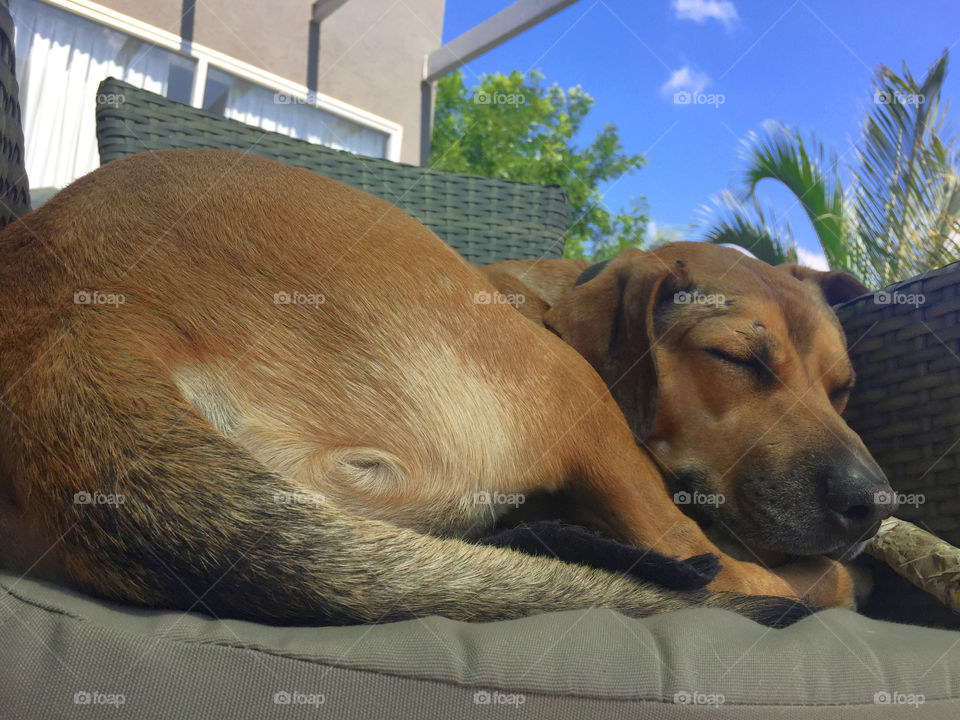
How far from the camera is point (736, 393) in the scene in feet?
6.64

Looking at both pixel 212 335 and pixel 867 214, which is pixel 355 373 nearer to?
pixel 212 335

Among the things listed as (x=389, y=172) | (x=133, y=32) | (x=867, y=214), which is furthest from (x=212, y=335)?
(x=867, y=214)

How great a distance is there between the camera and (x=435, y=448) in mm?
1438

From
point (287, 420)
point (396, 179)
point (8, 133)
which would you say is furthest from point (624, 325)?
point (8, 133)

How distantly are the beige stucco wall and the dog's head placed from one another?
23.8 feet

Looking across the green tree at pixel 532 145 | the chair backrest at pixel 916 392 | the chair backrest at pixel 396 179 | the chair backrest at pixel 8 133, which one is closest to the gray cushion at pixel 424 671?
the chair backrest at pixel 916 392

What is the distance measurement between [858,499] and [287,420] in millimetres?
1382

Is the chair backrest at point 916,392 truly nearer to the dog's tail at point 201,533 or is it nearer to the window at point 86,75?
the dog's tail at point 201,533

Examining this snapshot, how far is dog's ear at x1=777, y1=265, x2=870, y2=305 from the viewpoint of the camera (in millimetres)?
2639

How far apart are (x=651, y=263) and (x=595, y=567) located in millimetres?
1248

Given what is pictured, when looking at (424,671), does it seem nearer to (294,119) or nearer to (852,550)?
(852,550)

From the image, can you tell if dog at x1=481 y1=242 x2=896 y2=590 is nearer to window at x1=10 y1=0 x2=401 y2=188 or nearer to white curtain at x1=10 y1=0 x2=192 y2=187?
window at x1=10 y1=0 x2=401 y2=188

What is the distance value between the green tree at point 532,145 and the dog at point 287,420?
11.9 meters

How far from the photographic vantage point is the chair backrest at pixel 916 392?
1904 mm
